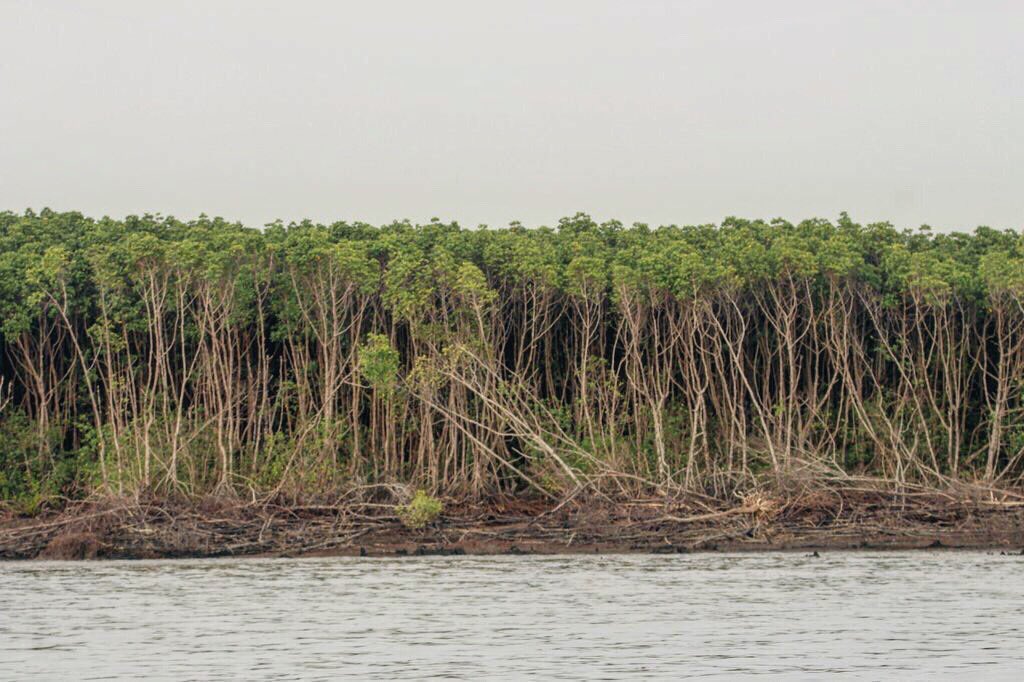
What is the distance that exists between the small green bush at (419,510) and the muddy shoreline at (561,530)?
321 millimetres

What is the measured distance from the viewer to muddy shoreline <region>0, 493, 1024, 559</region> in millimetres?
32656

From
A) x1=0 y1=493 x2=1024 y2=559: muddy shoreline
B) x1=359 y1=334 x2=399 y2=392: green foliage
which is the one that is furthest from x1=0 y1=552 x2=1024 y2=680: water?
x1=359 y1=334 x2=399 y2=392: green foliage

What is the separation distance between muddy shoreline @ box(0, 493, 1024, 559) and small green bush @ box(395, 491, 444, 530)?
0.32 metres

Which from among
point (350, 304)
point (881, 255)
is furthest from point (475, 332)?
point (881, 255)

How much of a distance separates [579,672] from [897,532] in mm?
15566

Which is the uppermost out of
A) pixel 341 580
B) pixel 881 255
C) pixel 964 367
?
pixel 881 255

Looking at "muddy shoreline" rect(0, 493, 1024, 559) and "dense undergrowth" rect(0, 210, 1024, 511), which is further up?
"dense undergrowth" rect(0, 210, 1024, 511)

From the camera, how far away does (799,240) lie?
36531 millimetres

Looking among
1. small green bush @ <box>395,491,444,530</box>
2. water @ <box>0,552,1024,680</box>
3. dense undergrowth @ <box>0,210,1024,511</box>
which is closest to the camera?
water @ <box>0,552,1024,680</box>

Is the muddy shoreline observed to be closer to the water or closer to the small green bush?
the small green bush

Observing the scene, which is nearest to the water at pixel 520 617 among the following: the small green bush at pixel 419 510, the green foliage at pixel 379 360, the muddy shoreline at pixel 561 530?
the muddy shoreline at pixel 561 530

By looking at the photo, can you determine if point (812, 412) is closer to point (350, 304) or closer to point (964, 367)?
point (964, 367)

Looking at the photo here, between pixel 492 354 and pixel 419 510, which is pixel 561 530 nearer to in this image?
pixel 419 510

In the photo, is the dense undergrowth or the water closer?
the water
